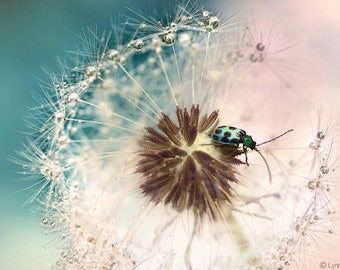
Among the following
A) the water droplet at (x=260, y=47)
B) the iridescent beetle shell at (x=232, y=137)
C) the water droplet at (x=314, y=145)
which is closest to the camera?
the iridescent beetle shell at (x=232, y=137)

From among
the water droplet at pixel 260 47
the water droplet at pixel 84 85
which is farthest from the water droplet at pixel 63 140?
the water droplet at pixel 260 47

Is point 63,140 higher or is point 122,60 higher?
point 122,60

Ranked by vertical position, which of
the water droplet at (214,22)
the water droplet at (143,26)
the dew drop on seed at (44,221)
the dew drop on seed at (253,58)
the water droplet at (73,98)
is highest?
the water droplet at (214,22)

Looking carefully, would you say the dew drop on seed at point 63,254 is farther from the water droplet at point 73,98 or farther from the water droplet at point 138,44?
the water droplet at point 138,44

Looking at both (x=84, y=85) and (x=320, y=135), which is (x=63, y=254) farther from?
(x=320, y=135)

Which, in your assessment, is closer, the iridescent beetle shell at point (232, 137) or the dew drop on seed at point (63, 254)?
the iridescent beetle shell at point (232, 137)

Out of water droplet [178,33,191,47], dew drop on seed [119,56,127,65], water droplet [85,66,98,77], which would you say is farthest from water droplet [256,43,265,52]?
water droplet [85,66,98,77]

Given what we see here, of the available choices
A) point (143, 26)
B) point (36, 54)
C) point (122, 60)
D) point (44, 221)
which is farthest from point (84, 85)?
point (44, 221)
